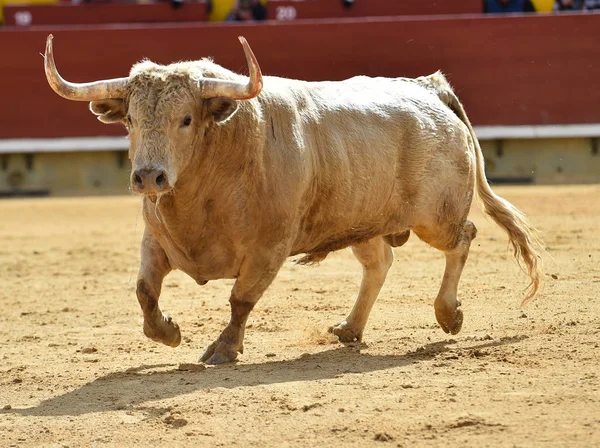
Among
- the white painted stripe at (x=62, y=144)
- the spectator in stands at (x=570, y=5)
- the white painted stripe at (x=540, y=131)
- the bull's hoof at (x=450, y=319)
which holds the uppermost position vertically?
the spectator in stands at (x=570, y=5)

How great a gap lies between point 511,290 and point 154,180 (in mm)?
2726

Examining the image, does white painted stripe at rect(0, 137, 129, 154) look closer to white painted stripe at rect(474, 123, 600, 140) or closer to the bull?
white painted stripe at rect(474, 123, 600, 140)

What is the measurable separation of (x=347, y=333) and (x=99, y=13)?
8.90m

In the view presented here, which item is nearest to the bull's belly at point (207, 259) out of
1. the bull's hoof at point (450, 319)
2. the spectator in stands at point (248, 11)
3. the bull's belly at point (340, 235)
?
the bull's belly at point (340, 235)

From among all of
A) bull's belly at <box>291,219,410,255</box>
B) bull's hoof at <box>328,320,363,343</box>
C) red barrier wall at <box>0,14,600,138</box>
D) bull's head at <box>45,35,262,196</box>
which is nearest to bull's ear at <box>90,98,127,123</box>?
bull's head at <box>45,35,262,196</box>

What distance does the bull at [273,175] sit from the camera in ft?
14.3

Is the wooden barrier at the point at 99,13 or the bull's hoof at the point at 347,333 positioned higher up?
the wooden barrier at the point at 99,13

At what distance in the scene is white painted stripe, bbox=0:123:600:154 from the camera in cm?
1262

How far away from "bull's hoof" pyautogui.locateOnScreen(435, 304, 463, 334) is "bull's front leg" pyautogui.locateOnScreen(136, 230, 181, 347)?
1.19m

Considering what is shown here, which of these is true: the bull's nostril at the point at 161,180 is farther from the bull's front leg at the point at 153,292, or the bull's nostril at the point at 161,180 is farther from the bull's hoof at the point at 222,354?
the bull's hoof at the point at 222,354

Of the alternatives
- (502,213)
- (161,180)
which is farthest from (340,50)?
(161,180)

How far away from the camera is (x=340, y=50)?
12523 mm

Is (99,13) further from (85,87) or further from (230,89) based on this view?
(230,89)

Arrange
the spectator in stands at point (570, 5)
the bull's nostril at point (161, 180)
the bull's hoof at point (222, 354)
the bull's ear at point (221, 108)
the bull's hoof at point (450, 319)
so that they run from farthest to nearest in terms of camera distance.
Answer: the spectator in stands at point (570, 5) → the bull's hoof at point (450, 319) → the bull's hoof at point (222, 354) → the bull's ear at point (221, 108) → the bull's nostril at point (161, 180)
